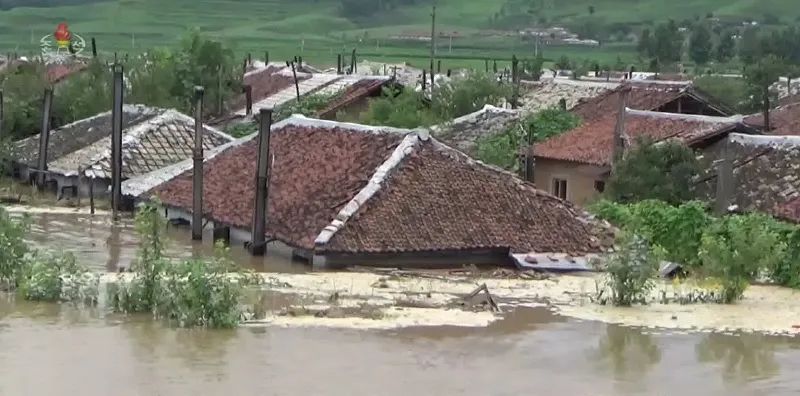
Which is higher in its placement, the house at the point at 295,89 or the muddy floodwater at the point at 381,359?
the house at the point at 295,89

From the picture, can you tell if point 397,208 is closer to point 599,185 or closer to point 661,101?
point 599,185

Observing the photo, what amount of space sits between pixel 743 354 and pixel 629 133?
15617mm

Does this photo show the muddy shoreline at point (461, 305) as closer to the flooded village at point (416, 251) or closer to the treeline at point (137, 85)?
the flooded village at point (416, 251)

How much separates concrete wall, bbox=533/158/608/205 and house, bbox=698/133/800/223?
4.30m

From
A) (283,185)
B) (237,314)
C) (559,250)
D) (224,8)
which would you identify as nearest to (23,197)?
(283,185)

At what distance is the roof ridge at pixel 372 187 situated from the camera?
24.9m

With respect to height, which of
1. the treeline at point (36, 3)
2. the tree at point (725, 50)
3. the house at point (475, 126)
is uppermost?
the treeline at point (36, 3)

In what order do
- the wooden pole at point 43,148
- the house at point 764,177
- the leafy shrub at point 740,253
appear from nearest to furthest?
the leafy shrub at point 740,253 → the house at point 764,177 → the wooden pole at point 43,148

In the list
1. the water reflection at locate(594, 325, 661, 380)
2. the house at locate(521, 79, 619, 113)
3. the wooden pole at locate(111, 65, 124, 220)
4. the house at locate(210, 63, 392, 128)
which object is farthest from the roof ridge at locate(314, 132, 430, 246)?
the house at locate(210, 63, 392, 128)

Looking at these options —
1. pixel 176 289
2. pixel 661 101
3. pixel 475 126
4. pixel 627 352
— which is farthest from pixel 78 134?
pixel 627 352

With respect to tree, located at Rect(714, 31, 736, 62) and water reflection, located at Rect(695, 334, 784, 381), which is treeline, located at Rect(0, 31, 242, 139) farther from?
tree, located at Rect(714, 31, 736, 62)

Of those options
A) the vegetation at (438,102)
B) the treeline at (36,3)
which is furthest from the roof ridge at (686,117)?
the treeline at (36,3)

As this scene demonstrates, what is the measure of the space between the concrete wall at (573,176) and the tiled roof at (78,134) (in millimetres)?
10140

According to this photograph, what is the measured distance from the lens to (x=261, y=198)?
25.8 m
